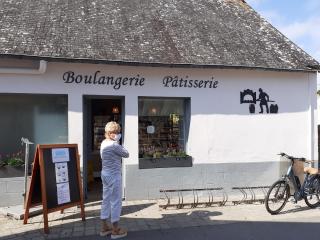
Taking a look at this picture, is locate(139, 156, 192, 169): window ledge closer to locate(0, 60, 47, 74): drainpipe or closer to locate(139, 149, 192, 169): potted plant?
locate(139, 149, 192, 169): potted plant

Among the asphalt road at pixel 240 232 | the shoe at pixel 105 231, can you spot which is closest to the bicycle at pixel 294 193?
the asphalt road at pixel 240 232

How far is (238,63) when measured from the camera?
9469 mm

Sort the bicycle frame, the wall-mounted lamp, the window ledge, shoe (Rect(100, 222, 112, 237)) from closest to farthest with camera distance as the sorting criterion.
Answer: shoe (Rect(100, 222, 112, 237)), the bicycle frame, the window ledge, the wall-mounted lamp

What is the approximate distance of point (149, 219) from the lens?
7441mm

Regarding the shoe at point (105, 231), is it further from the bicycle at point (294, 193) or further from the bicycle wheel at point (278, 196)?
the bicycle wheel at point (278, 196)

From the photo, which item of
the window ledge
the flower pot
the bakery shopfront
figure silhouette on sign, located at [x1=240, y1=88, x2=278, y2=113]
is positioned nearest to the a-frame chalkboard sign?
the bakery shopfront

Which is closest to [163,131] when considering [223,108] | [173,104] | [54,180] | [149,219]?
[173,104]

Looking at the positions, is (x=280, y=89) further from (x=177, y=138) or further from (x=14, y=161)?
(x=14, y=161)

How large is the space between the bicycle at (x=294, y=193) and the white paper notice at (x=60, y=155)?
3.77 m

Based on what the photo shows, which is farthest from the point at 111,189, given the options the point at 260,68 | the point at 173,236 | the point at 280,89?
the point at 280,89

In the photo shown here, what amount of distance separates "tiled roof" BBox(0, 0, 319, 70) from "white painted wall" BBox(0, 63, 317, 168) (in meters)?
0.35

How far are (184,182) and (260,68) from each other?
10.4ft

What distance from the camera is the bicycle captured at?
7828mm

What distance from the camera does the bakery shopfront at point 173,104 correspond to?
8547 millimetres
